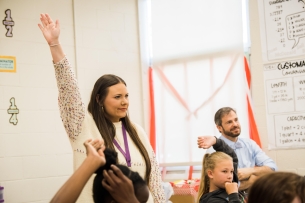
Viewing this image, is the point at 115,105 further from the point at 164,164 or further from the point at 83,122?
the point at 164,164

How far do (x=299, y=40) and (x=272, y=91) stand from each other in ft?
1.63

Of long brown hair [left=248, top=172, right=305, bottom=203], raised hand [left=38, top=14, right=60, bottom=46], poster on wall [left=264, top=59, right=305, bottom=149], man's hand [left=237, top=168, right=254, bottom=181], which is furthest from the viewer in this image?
poster on wall [left=264, top=59, right=305, bottom=149]

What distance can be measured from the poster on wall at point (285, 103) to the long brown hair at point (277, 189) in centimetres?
283

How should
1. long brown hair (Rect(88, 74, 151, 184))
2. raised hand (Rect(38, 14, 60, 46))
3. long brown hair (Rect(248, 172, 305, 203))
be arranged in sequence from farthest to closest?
long brown hair (Rect(88, 74, 151, 184)) < raised hand (Rect(38, 14, 60, 46)) < long brown hair (Rect(248, 172, 305, 203))

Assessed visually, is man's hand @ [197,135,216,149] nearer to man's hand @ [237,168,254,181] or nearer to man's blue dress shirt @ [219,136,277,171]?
man's hand @ [237,168,254,181]

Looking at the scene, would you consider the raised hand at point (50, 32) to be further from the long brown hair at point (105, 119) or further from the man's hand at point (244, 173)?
the man's hand at point (244, 173)

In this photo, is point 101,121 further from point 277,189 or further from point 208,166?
point 277,189

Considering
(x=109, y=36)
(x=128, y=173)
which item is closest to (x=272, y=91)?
(x=109, y=36)

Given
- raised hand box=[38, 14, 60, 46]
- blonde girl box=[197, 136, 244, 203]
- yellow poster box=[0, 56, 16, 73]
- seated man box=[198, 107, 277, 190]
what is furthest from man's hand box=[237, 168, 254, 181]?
yellow poster box=[0, 56, 16, 73]

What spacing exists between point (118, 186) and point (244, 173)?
2.45 m

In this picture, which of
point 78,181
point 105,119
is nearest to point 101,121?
point 105,119

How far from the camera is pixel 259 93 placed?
425 centimetres

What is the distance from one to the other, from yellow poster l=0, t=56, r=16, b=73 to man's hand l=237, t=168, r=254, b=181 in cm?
202

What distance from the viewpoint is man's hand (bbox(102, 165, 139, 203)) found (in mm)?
1276
